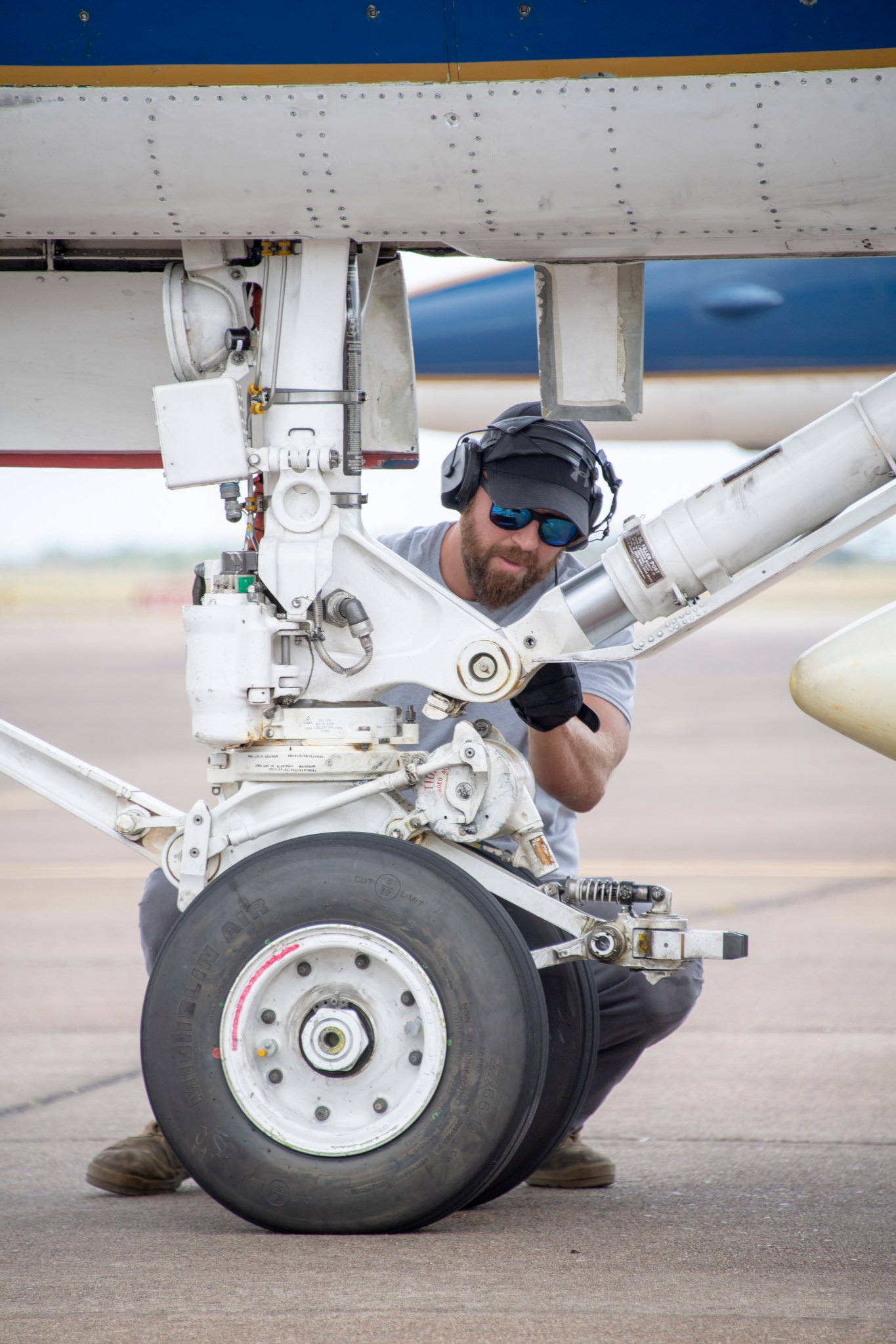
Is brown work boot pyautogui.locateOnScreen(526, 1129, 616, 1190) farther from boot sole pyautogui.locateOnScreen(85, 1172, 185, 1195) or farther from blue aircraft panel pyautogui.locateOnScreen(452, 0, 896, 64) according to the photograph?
blue aircraft panel pyautogui.locateOnScreen(452, 0, 896, 64)

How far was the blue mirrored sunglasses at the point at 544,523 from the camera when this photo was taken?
3430 millimetres

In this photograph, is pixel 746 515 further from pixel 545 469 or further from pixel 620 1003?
pixel 620 1003

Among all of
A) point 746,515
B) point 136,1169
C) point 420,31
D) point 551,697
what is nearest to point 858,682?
point 746,515

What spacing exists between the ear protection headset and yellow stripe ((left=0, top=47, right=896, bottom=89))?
0.82 m

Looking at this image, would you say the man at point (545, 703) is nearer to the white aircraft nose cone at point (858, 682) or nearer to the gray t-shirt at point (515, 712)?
the gray t-shirt at point (515, 712)

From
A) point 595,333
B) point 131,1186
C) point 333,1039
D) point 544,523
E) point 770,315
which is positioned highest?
point 770,315

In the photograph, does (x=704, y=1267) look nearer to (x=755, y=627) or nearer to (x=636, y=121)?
(x=636, y=121)

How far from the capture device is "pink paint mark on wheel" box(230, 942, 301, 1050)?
2.75m

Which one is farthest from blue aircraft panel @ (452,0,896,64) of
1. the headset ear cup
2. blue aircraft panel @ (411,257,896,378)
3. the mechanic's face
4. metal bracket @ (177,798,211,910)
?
blue aircraft panel @ (411,257,896,378)

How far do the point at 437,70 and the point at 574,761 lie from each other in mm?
1600

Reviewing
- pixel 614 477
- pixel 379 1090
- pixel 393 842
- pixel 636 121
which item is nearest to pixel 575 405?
pixel 614 477

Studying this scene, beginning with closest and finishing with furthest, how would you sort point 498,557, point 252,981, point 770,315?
1. point 252,981
2. point 498,557
3. point 770,315

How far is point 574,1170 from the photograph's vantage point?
3.39 metres

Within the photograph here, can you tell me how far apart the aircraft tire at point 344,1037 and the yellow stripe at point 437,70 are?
1.49m
